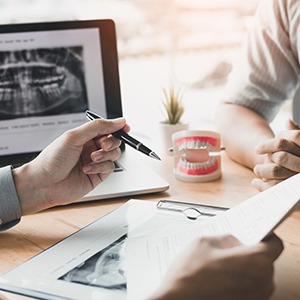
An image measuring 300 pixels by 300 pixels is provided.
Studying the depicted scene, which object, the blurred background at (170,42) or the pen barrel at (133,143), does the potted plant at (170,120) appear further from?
the blurred background at (170,42)

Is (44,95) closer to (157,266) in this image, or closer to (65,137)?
(65,137)

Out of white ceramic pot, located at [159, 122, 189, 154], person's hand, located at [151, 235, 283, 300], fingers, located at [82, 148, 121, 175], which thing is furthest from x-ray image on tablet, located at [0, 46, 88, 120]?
person's hand, located at [151, 235, 283, 300]

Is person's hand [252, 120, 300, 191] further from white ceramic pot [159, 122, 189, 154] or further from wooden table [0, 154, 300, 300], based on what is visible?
white ceramic pot [159, 122, 189, 154]

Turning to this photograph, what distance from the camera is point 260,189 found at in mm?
1135

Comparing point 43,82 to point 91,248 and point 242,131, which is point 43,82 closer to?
point 242,131

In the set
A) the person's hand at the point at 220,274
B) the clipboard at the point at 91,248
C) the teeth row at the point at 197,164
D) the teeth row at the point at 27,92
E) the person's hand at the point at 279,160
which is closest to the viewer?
the person's hand at the point at 220,274

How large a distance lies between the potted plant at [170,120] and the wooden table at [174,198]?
113mm

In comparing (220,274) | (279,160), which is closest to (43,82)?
(279,160)

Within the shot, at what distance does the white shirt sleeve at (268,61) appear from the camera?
1520mm

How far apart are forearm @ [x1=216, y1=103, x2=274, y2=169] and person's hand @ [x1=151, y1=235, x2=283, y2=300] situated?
1.99ft

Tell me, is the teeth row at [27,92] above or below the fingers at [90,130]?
above

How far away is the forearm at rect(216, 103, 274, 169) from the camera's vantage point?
4.30ft

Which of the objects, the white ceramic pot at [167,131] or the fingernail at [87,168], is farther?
the white ceramic pot at [167,131]

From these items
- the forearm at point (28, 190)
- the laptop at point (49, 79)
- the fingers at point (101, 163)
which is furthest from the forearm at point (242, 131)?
the forearm at point (28, 190)
